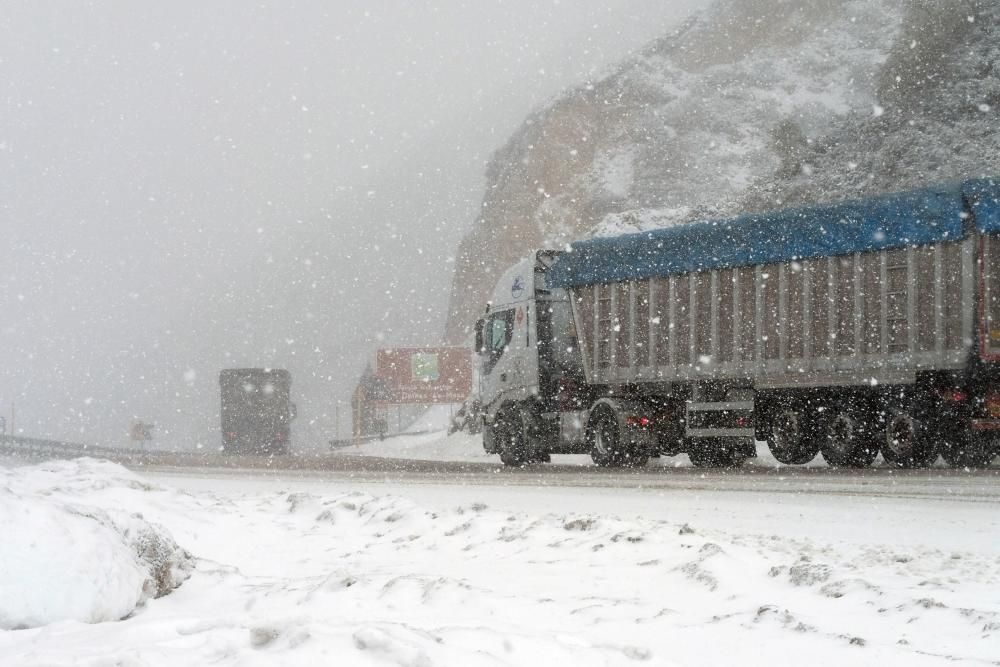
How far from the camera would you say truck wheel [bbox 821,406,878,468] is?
15.8 m

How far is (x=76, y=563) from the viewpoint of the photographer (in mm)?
5668

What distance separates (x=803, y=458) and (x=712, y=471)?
1.60 m

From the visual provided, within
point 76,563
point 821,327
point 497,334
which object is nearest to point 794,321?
point 821,327

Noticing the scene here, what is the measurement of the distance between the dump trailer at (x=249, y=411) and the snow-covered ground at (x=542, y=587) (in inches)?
1005

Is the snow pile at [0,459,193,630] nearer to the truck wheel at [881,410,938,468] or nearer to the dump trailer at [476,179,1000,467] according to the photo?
the dump trailer at [476,179,1000,467]

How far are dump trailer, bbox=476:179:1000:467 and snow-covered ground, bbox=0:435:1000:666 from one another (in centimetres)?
468

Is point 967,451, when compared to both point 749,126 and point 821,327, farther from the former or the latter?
point 749,126

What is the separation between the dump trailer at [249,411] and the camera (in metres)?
36.0

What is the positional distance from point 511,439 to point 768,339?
598 centimetres

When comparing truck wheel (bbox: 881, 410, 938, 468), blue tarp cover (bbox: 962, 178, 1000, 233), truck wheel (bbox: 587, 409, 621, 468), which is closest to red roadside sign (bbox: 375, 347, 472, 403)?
truck wheel (bbox: 587, 409, 621, 468)

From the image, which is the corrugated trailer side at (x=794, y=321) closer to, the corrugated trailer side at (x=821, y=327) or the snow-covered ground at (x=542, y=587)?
the corrugated trailer side at (x=821, y=327)

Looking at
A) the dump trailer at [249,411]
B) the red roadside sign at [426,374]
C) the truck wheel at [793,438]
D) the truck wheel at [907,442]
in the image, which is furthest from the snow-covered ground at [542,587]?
the red roadside sign at [426,374]

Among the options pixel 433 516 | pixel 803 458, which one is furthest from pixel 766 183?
pixel 433 516

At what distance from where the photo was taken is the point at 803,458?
55.2 ft
